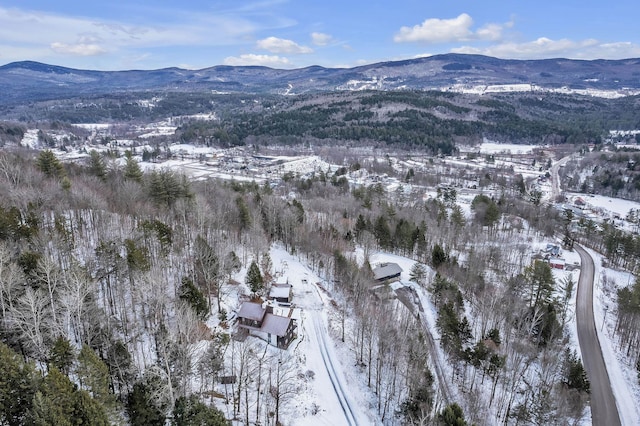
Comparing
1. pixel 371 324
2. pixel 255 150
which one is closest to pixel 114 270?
pixel 371 324

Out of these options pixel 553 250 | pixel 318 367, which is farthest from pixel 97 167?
pixel 553 250

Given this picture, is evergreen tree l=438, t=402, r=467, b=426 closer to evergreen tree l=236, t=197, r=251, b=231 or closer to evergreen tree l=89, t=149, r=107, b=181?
evergreen tree l=236, t=197, r=251, b=231

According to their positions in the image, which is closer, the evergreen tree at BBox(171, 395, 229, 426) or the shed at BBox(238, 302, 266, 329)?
the evergreen tree at BBox(171, 395, 229, 426)

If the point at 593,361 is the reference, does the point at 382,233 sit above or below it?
above

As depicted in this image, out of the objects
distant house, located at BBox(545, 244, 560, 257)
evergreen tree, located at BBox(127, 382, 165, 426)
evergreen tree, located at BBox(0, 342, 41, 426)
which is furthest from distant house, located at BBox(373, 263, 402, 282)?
evergreen tree, located at BBox(0, 342, 41, 426)

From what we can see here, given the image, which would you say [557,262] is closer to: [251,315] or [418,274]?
[418,274]

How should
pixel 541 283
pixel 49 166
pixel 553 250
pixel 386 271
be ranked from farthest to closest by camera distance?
pixel 553 250
pixel 386 271
pixel 49 166
pixel 541 283
